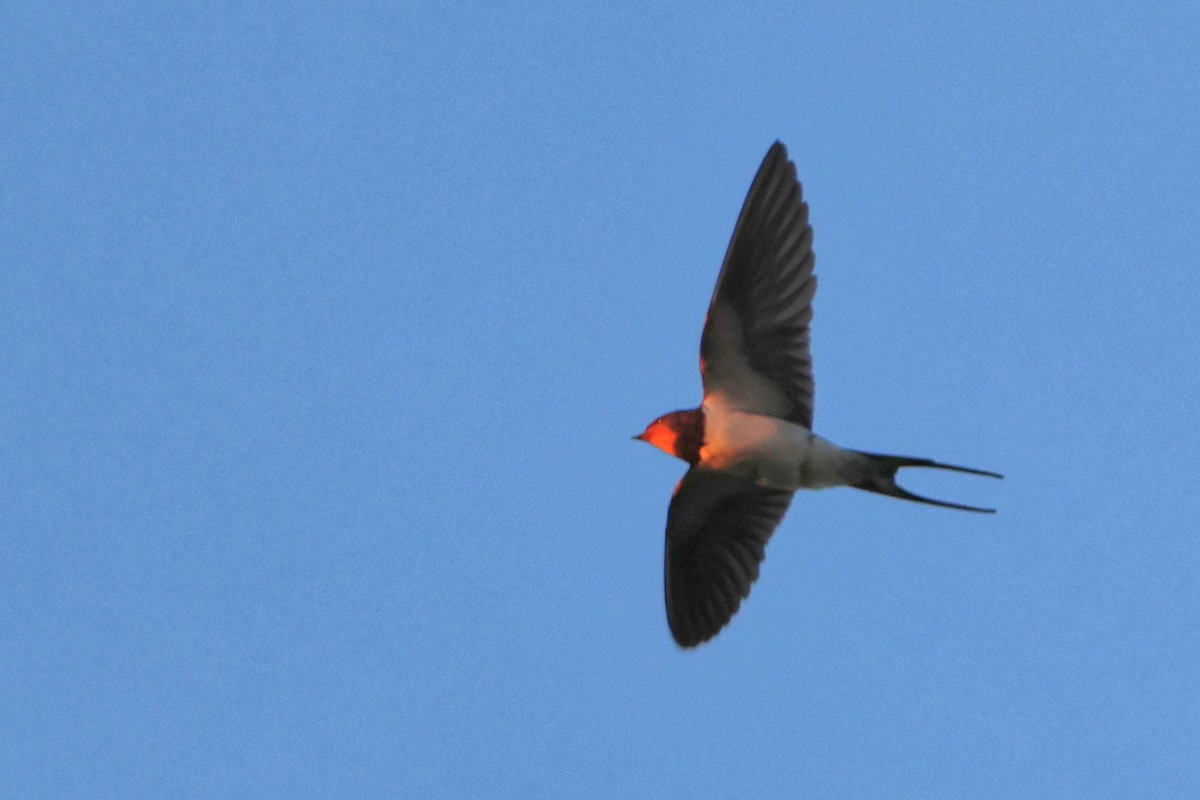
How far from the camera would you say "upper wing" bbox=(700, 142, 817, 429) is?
6.37 metres

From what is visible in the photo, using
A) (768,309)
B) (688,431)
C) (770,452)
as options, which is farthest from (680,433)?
(768,309)

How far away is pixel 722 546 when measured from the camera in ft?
22.9

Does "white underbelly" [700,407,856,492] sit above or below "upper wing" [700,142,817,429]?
below

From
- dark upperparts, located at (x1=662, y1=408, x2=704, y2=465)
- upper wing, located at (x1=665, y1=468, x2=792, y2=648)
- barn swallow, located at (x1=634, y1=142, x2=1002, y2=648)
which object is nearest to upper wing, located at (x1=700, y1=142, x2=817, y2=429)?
barn swallow, located at (x1=634, y1=142, x2=1002, y2=648)

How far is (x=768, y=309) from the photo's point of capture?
638 cm

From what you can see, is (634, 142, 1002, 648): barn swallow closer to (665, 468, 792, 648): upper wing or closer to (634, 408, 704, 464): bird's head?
(634, 408, 704, 464): bird's head

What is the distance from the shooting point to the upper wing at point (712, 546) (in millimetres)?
6914

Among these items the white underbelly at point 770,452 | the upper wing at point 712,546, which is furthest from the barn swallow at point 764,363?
the upper wing at point 712,546

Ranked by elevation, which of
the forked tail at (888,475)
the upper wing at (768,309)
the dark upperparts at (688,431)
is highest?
the upper wing at (768,309)

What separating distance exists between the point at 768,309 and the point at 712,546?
120 centimetres

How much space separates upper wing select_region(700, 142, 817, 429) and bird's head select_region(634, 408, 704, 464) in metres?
0.19

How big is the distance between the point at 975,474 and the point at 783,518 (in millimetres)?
1394

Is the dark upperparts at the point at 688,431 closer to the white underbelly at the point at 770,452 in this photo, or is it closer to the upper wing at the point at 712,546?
the white underbelly at the point at 770,452

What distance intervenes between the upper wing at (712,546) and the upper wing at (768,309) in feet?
1.79
